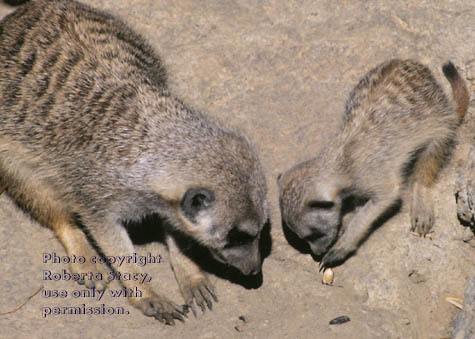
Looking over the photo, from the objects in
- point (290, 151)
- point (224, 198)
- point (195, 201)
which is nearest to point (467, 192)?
point (290, 151)

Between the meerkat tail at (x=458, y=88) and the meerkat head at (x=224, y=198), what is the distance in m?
1.60

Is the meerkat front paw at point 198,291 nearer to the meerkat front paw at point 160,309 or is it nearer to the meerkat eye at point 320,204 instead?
the meerkat front paw at point 160,309

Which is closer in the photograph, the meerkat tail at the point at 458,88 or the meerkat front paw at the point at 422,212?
the meerkat front paw at the point at 422,212

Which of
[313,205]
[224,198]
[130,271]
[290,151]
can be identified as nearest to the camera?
[224,198]

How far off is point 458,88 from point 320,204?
1.33m

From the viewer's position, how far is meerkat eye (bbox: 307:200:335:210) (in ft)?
13.5

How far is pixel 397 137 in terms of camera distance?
439 cm

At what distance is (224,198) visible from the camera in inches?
141

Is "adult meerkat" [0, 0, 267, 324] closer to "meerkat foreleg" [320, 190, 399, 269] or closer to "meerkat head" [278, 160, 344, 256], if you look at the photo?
"meerkat head" [278, 160, 344, 256]

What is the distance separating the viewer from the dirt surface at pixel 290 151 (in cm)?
389

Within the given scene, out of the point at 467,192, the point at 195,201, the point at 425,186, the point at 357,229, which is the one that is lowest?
the point at 357,229

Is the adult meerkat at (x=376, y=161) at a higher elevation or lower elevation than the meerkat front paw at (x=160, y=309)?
higher

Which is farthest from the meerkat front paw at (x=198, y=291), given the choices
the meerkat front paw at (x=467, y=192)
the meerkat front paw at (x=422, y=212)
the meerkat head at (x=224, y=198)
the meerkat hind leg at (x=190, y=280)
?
the meerkat front paw at (x=467, y=192)

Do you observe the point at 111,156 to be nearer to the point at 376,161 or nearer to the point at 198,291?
the point at 198,291
